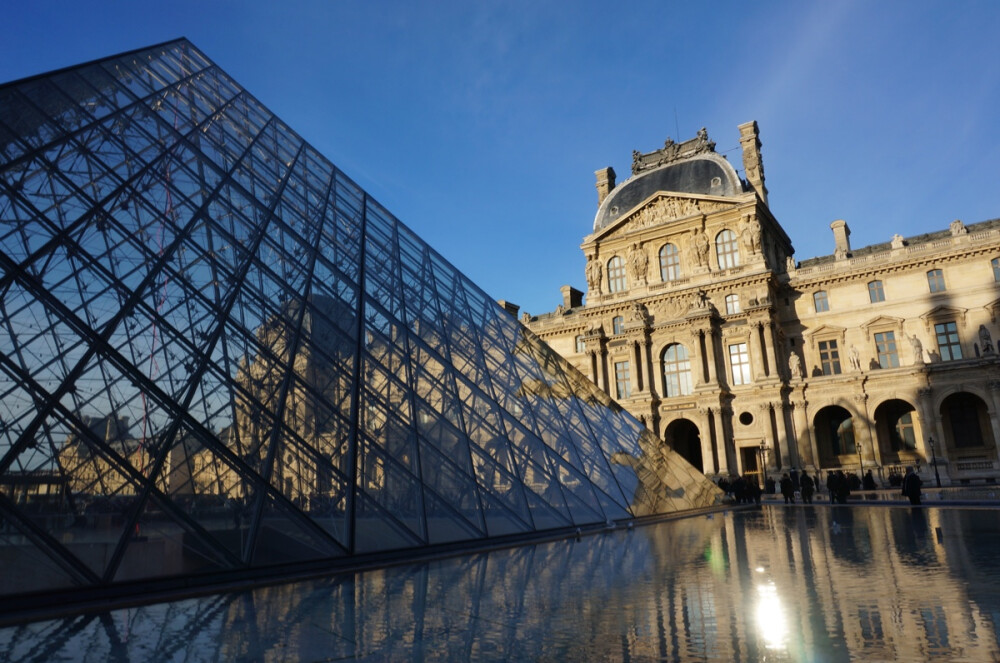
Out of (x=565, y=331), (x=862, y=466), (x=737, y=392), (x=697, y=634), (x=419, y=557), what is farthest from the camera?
(x=565, y=331)

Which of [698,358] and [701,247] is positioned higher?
[701,247]

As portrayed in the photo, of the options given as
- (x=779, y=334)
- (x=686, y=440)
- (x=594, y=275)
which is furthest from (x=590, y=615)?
(x=594, y=275)

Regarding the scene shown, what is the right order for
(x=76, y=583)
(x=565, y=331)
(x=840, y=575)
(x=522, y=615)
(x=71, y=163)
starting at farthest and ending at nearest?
1. (x=565, y=331)
2. (x=71, y=163)
3. (x=840, y=575)
4. (x=76, y=583)
5. (x=522, y=615)

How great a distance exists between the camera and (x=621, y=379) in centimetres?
3916

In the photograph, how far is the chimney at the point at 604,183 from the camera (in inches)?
1828

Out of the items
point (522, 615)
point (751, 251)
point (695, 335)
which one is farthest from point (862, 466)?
point (522, 615)

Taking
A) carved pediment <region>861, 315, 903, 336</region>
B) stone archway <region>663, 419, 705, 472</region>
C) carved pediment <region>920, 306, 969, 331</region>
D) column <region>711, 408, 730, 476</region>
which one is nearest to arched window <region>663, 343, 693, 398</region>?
stone archway <region>663, 419, 705, 472</region>

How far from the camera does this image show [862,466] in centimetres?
2983

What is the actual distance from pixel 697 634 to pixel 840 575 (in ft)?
9.92

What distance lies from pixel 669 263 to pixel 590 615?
36.4 m

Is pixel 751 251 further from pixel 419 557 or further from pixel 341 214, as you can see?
pixel 419 557

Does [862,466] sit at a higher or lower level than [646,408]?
lower

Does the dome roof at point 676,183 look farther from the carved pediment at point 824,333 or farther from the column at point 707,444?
the column at point 707,444

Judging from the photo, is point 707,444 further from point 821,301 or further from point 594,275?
point 594,275
